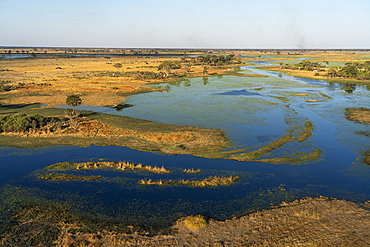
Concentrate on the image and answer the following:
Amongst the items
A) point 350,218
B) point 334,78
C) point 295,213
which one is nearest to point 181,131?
A: point 295,213

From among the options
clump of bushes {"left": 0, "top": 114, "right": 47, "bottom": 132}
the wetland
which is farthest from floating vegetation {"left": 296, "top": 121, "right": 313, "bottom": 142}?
clump of bushes {"left": 0, "top": 114, "right": 47, "bottom": 132}

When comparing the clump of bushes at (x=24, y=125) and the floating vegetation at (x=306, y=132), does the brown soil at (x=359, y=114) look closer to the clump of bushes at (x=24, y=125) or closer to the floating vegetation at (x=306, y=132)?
the floating vegetation at (x=306, y=132)

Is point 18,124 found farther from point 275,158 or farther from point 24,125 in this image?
point 275,158

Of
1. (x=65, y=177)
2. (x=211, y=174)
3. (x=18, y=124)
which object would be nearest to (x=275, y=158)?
(x=211, y=174)

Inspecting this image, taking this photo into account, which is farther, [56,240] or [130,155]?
[130,155]

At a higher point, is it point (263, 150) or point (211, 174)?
point (263, 150)

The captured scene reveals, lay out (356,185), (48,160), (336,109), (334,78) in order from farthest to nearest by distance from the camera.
Answer: (334,78) < (336,109) < (48,160) < (356,185)

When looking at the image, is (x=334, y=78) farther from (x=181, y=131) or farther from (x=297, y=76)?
(x=181, y=131)

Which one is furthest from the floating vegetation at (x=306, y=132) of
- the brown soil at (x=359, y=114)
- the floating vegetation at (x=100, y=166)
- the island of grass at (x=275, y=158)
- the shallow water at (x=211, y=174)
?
the floating vegetation at (x=100, y=166)
